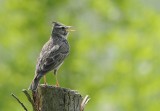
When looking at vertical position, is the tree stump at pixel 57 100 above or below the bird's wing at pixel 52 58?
below

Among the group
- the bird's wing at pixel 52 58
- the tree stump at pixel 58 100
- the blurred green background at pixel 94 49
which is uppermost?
the blurred green background at pixel 94 49

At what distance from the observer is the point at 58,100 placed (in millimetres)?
7832

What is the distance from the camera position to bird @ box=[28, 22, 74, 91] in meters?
9.78

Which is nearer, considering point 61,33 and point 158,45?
point 61,33

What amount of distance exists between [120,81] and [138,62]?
129 cm

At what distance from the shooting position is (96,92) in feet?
85.9

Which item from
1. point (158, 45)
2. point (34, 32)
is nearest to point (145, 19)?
point (158, 45)

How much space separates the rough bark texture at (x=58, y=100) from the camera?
779 centimetres

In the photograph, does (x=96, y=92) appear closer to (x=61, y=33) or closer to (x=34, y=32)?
(x=34, y=32)

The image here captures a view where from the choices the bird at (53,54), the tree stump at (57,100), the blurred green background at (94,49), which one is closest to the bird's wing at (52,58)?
the bird at (53,54)

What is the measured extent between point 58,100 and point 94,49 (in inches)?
767

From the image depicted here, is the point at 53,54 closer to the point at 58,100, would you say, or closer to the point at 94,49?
the point at 58,100

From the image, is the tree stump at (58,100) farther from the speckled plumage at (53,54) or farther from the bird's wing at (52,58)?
the bird's wing at (52,58)

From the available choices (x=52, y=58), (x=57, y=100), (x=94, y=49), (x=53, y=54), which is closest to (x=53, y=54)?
(x=53, y=54)
